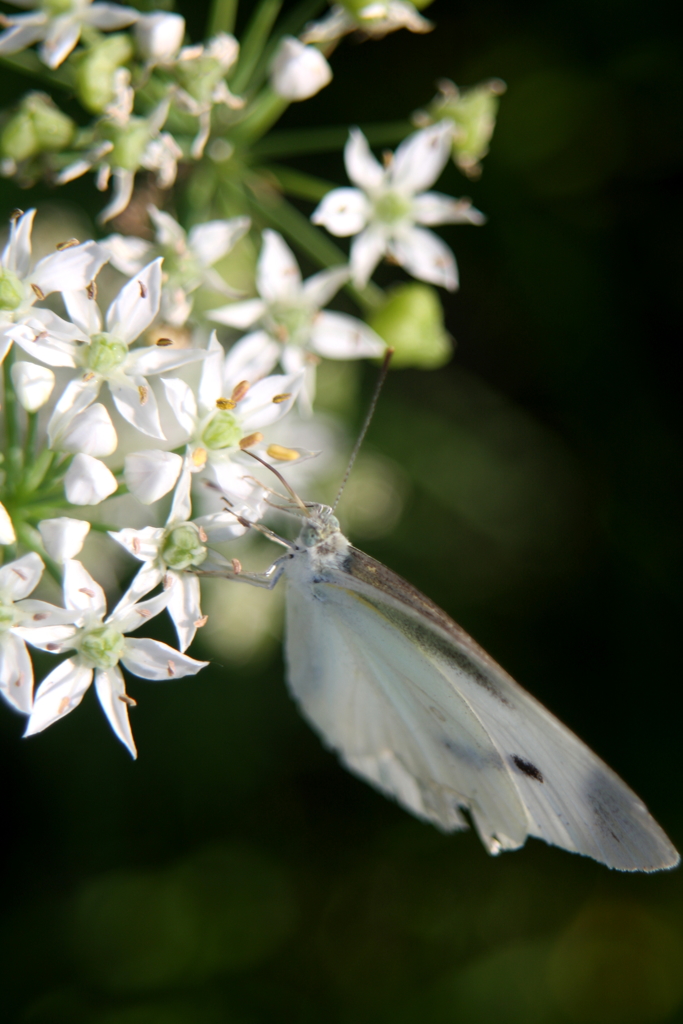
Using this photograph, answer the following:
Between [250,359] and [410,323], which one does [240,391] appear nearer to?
[250,359]

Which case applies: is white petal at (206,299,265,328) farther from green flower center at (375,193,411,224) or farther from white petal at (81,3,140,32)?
white petal at (81,3,140,32)

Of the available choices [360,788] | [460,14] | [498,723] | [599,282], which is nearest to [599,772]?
[498,723]

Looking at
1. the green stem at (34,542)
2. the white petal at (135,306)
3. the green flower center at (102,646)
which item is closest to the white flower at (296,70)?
the white petal at (135,306)

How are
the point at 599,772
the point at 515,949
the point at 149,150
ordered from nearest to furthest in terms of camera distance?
the point at 599,772 < the point at 149,150 < the point at 515,949

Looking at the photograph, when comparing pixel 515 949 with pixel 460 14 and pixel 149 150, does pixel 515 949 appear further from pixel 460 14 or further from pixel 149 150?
pixel 460 14

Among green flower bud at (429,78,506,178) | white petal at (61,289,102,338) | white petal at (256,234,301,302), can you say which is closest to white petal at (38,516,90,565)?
white petal at (61,289,102,338)

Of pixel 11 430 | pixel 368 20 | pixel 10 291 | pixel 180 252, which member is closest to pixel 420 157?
pixel 368 20
